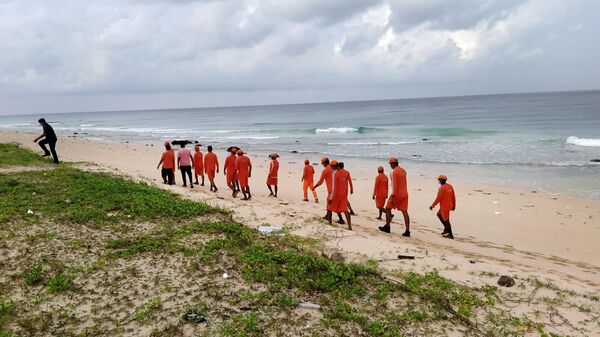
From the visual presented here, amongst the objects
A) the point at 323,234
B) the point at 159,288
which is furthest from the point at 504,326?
the point at 159,288

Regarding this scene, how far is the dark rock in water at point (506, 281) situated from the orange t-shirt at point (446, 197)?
3485 millimetres

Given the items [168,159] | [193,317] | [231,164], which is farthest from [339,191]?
[168,159]

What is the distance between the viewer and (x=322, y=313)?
4.94 metres

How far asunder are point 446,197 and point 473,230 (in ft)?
7.54

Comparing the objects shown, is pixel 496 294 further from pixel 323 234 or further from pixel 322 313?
pixel 323 234

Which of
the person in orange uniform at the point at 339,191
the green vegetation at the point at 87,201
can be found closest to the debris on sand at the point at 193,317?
the green vegetation at the point at 87,201

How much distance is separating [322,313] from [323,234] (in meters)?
3.09

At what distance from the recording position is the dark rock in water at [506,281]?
5.88 m

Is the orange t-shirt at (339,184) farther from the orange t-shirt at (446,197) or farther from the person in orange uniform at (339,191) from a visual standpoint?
the orange t-shirt at (446,197)

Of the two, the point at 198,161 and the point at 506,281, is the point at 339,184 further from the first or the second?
the point at 198,161

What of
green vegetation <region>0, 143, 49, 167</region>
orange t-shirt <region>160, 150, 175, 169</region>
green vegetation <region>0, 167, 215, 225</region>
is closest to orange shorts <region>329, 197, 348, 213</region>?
green vegetation <region>0, 167, 215, 225</region>

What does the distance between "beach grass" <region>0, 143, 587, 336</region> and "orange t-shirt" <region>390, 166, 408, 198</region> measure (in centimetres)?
302

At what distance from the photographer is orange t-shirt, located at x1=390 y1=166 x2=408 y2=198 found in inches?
367

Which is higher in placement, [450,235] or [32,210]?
[32,210]
